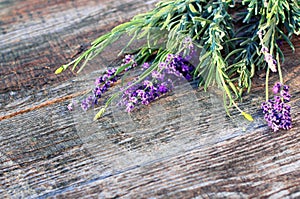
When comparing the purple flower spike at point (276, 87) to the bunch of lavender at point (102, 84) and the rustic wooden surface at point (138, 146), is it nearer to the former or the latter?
the rustic wooden surface at point (138, 146)

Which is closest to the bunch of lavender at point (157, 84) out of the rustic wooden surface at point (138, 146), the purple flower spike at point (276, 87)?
the rustic wooden surface at point (138, 146)

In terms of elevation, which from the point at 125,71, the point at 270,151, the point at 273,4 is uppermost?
the point at 273,4

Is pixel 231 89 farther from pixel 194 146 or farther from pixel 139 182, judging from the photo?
pixel 139 182

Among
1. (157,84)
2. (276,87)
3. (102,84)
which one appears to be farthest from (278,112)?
(102,84)

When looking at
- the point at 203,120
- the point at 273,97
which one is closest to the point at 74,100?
the point at 203,120

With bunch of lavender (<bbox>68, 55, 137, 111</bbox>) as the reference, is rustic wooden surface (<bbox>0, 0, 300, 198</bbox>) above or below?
below

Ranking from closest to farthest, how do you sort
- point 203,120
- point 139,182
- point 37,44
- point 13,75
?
1. point 139,182
2. point 203,120
3. point 13,75
4. point 37,44

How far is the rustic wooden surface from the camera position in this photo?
38.2 inches

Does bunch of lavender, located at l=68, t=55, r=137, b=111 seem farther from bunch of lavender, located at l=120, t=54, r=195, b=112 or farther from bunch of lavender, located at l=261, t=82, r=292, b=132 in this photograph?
bunch of lavender, located at l=261, t=82, r=292, b=132

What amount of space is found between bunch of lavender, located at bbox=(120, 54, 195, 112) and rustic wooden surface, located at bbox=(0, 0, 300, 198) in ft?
0.09

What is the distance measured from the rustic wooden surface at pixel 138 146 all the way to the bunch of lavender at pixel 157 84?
27 mm

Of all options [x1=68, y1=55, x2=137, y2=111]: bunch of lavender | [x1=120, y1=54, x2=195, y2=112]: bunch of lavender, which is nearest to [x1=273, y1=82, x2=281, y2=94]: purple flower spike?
[x1=120, y1=54, x2=195, y2=112]: bunch of lavender

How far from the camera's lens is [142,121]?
115 cm

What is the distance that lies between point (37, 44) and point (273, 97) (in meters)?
0.79
